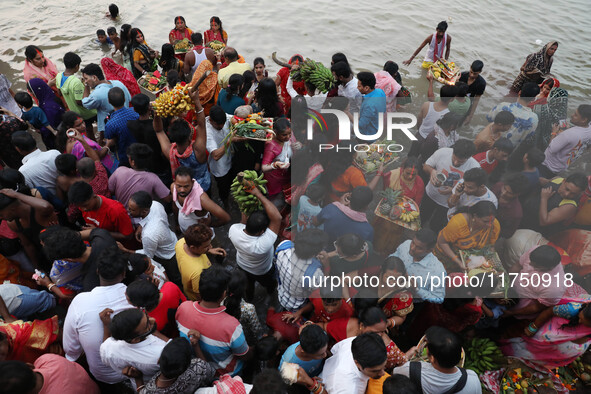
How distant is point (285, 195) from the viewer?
5.05 meters

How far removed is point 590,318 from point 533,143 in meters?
3.47

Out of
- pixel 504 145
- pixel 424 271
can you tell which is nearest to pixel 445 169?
pixel 504 145

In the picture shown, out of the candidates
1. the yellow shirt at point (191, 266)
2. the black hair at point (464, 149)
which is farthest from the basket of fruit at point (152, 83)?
the black hair at point (464, 149)

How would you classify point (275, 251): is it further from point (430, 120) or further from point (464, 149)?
point (430, 120)

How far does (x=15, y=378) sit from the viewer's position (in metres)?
2.36

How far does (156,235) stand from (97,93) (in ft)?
9.50

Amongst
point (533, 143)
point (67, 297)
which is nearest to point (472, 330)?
point (533, 143)

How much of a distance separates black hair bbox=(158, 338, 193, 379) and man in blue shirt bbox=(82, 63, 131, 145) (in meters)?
4.33

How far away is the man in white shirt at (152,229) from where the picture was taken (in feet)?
12.7

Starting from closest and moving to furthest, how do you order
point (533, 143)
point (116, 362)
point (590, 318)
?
point (116, 362)
point (590, 318)
point (533, 143)

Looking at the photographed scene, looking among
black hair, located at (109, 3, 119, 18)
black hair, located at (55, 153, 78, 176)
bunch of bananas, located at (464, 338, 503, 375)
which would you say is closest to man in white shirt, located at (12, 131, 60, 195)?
black hair, located at (55, 153, 78, 176)

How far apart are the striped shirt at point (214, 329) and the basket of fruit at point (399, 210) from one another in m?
2.43

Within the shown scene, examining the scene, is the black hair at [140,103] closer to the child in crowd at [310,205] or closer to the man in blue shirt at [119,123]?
the man in blue shirt at [119,123]

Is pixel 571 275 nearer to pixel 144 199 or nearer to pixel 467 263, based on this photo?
pixel 467 263
